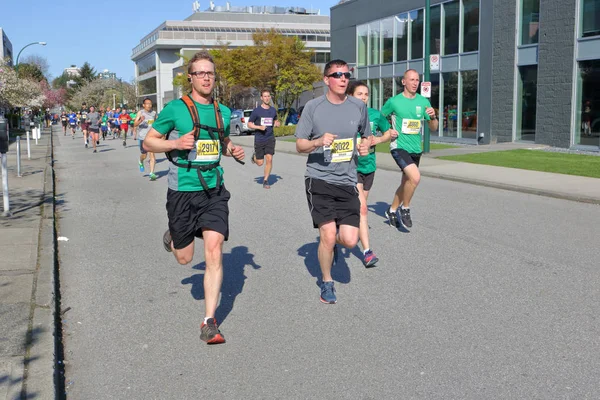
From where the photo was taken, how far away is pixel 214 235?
5125 millimetres

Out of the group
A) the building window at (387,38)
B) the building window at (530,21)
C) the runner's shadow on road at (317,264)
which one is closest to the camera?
the runner's shadow on road at (317,264)

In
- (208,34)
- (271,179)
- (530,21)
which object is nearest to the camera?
(271,179)

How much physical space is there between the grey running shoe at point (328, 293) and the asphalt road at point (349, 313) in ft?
0.26

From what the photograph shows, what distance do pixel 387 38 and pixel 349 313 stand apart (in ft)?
96.4

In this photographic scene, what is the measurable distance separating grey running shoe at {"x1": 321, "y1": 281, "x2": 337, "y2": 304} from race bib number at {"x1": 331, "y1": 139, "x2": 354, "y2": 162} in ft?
3.41

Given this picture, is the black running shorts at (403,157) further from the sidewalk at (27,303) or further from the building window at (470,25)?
the building window at (470,25)

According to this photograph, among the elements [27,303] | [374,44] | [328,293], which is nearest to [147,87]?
[374,44]

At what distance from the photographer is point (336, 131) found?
5867 millimetres

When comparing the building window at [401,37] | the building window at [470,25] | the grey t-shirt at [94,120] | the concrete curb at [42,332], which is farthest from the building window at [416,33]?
the concrete curb at [42,332]

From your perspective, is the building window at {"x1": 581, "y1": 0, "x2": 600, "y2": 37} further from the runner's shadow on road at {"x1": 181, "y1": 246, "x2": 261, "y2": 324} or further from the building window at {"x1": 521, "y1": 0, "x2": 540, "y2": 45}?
the runner's shadow on road at {"x1": 181, "y1": 246, "x2": 261, "y2": 324}

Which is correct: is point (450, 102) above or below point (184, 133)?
above

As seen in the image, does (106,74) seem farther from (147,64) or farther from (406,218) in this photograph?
(406,218)

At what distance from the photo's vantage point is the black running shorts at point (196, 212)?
5.18 meters

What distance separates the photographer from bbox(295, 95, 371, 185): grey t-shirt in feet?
19.2
